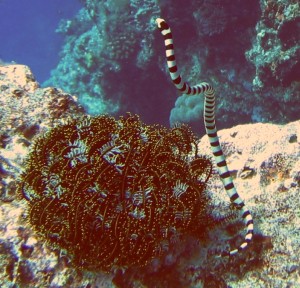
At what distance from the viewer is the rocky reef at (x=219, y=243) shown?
2.75 metres

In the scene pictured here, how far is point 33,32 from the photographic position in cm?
4525

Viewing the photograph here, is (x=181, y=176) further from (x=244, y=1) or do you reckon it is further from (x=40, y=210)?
(x=244, y=1)

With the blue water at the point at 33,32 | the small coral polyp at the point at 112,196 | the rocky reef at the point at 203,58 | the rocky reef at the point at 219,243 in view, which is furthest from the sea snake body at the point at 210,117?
the blue water at the point at 33,32

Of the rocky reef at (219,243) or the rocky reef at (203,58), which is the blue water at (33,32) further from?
the rocky reef at (219,243)

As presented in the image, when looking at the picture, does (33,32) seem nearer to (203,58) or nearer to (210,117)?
(203,58)

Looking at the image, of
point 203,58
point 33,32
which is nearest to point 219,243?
point 203,58

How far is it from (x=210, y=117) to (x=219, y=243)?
1.38 m

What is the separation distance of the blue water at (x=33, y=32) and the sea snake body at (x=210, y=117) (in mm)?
37863

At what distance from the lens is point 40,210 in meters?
2.81

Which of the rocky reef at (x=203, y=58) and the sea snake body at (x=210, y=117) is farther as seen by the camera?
the rocky reef at (x=203, y=58)

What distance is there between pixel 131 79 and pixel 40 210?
9.80 m

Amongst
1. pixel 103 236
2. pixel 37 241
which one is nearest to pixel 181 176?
pixel 103 236

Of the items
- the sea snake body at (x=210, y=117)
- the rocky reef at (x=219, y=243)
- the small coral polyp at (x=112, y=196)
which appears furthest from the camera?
the sea snake body at (x=210, y=117)

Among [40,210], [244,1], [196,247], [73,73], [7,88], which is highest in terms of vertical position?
[73,73]
